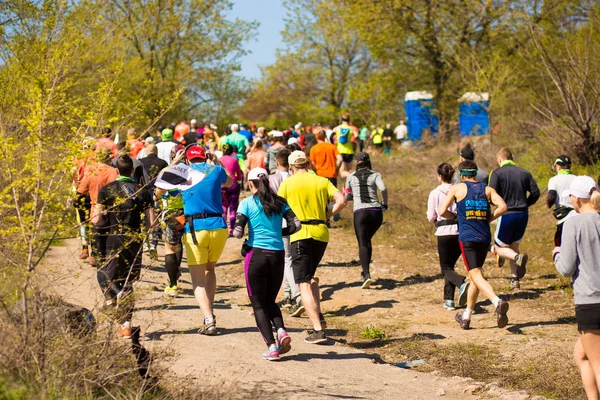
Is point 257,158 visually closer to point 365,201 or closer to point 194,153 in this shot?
point 365,201

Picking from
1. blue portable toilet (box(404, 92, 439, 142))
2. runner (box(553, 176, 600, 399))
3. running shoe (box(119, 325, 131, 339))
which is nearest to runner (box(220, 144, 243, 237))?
running shoe (box(119, 325, 131, 339))

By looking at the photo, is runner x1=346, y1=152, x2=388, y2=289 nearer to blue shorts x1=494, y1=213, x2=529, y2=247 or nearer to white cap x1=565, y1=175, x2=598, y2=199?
blue shorts x1=494, y1=213, x2=529, y2=247

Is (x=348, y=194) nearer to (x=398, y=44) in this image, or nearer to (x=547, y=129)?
(x=547, y=129)

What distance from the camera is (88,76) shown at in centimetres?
1822

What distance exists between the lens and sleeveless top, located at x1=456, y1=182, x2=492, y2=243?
31.8ft

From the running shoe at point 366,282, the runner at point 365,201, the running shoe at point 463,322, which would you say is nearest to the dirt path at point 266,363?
the running shoe at point 463,322

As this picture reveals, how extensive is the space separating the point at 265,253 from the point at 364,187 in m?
4.04

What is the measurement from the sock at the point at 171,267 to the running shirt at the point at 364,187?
2.68 metres

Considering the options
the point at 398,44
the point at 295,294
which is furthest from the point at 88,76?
the point at 398,44

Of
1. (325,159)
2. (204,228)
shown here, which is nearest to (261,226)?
(204,228)

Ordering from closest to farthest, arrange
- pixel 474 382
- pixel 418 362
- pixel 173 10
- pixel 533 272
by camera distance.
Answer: pixel 474 382
pixel 418 362
pixel 533 272
pixel 173 10

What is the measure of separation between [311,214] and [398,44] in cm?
2636

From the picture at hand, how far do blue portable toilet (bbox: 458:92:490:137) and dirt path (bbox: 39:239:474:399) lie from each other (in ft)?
68.4

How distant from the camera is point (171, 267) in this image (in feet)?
37.2
